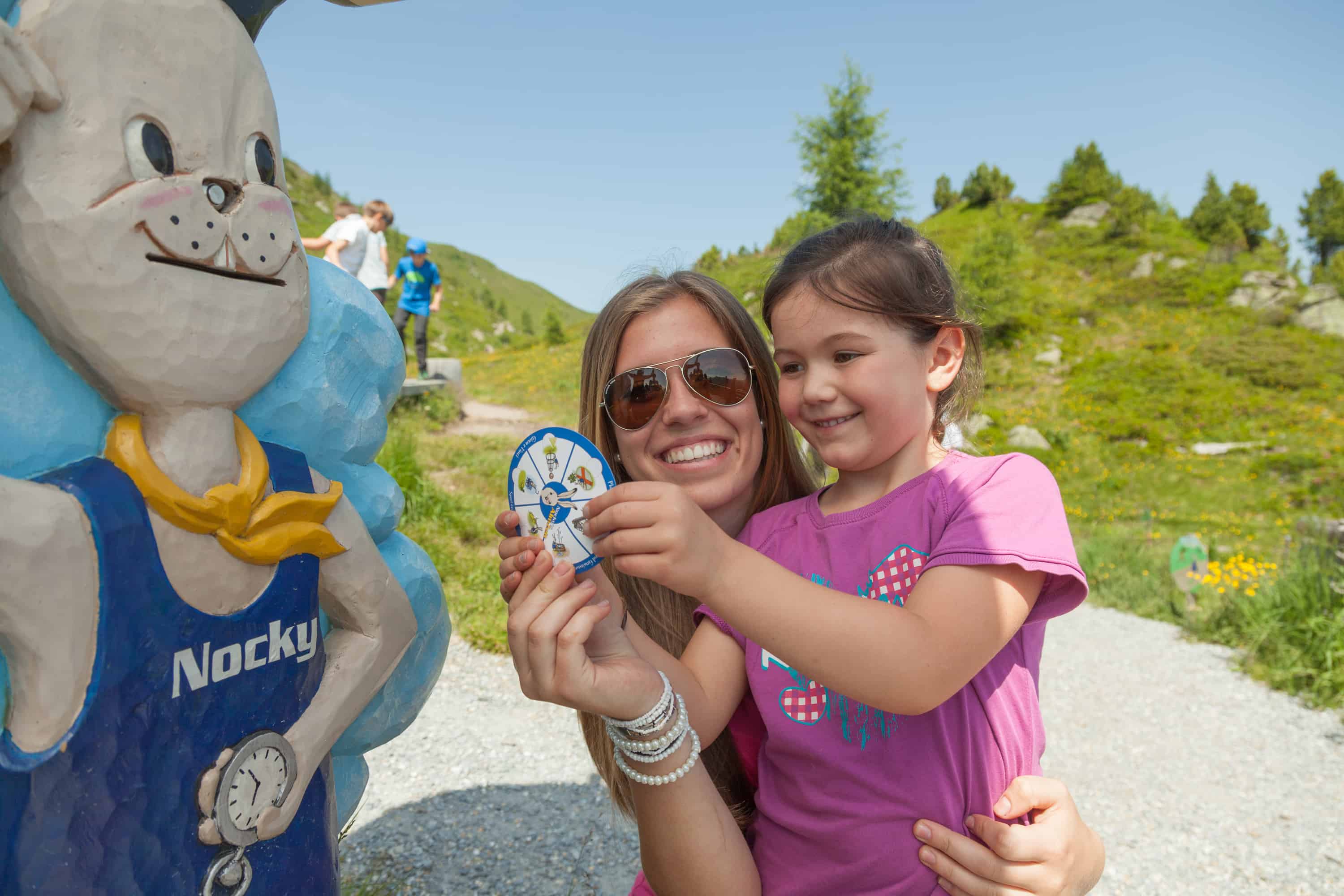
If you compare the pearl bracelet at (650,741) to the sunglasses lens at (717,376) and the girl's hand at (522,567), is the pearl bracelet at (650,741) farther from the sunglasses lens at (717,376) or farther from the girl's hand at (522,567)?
the sunglasses lens at (717,376)

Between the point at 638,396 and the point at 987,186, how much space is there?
30.2 metres

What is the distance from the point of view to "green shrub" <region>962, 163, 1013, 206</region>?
2759cm

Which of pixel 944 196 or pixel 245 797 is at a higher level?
pixel 944 196

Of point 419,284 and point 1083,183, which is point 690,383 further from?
point 1083,183

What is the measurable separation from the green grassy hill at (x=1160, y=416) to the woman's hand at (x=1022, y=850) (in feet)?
3.71

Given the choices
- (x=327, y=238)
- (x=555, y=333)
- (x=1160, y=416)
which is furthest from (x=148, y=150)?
(x=555, y=333)

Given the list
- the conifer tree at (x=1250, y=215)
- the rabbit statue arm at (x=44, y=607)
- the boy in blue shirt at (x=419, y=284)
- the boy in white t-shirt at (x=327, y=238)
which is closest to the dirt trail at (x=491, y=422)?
the boy in blue shirt at (x=419, y=284)

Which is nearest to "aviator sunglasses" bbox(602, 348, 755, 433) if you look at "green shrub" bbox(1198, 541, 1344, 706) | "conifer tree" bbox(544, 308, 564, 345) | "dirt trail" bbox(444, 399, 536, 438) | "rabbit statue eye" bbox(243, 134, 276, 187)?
"rabbit statue eye" bbox(243, 134, 276, 187)

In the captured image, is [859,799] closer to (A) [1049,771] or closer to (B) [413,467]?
(A) [1049,771]

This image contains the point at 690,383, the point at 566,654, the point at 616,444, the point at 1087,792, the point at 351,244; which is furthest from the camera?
the point at 351,244

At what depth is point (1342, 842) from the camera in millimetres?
3389

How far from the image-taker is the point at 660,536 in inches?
43.9

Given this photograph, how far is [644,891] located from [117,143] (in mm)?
1776

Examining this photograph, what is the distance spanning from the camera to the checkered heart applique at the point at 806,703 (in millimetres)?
1479
